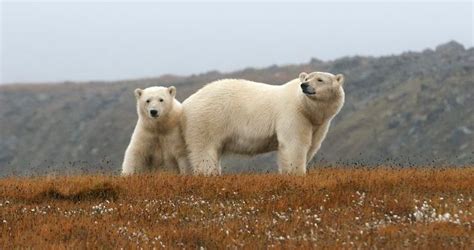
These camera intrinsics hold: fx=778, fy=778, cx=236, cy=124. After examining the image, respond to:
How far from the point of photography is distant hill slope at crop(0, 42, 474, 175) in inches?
1880

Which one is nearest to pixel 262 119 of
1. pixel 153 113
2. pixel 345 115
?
pixel 153 113

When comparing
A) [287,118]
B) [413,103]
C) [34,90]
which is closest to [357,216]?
[287,118]

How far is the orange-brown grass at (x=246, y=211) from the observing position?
826 cm

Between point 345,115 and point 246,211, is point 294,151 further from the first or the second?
point 345,115

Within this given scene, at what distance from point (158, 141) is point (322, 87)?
11.1 ft

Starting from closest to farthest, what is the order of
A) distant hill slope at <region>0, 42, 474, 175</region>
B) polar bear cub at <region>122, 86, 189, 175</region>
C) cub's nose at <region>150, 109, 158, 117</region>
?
cub's nose at <region>150, 109, 158, 117</region> → polar bear cub at <region>122, 86, 189, 175</region> → distant hill slope at <region>0, 42, 474, 175</region>

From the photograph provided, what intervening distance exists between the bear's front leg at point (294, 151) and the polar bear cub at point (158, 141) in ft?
6.79

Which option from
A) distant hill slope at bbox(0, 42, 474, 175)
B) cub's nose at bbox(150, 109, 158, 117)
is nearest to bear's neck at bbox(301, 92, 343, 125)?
cub's nose at bbox(150, 109, 158, 117)

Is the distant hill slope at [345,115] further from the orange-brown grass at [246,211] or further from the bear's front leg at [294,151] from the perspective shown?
the orange-brown grass at [246,211]

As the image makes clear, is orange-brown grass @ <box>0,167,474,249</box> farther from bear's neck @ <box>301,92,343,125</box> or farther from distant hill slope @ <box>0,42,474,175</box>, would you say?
distant hill slope @ <box>0,42,474,175</box>

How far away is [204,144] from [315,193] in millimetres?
4503

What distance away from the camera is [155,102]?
14.8 metres

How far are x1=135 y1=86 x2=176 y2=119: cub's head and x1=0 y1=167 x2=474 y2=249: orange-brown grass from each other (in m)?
2.40

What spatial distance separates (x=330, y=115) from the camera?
1409cm
